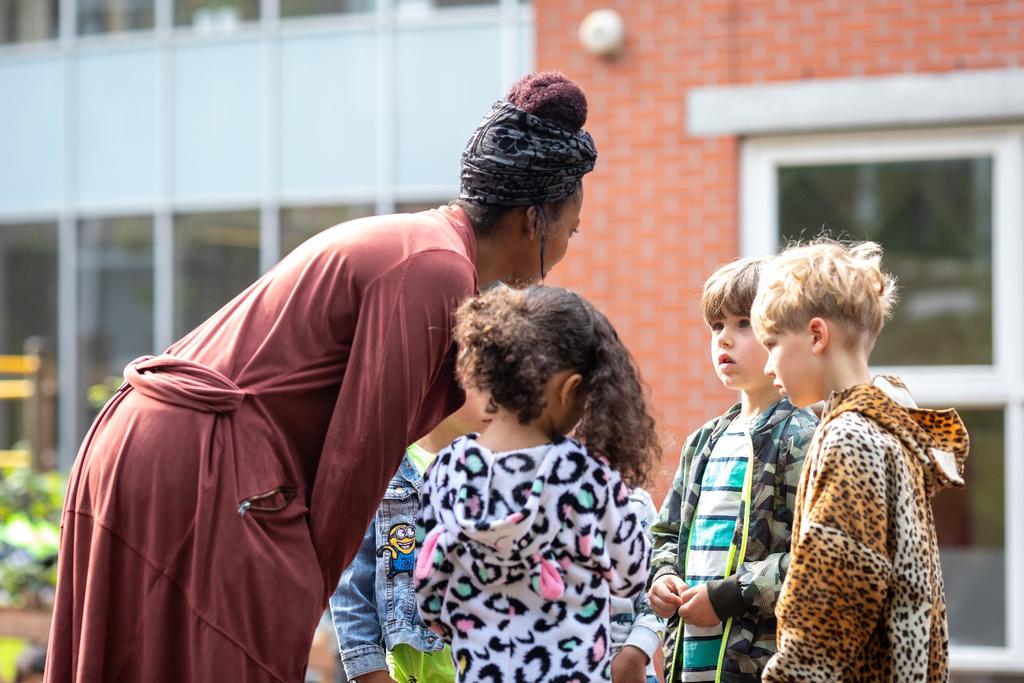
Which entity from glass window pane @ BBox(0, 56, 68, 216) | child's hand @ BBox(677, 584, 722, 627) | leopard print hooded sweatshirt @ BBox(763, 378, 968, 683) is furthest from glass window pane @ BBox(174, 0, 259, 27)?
leopard print hooded sweatshirt @ BBox(763, 378, 968, 683)

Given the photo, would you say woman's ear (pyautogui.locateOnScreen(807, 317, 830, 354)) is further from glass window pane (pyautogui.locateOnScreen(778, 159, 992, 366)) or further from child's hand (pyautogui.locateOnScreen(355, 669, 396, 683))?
glass window pane (pyautogui.locateOnScreen(778, 159, 992, 366))

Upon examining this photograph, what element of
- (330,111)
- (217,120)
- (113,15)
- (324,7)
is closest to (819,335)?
(330,111)

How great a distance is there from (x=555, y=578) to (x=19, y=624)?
579 centimetres

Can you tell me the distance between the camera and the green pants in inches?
121

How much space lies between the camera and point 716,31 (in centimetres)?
699

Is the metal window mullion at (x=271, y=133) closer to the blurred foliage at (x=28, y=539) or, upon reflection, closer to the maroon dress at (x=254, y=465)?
the blurred foliage at (x=28, y=539)

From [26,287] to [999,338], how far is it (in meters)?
7.52

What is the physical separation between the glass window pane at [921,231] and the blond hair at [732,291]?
375 centimetres

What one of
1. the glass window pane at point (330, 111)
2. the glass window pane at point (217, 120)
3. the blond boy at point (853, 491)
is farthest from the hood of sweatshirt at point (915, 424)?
the glass window pane at point (217, 120)

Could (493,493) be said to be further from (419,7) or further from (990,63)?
(419,7)

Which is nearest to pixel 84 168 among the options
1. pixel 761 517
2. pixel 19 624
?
pixel 19 624

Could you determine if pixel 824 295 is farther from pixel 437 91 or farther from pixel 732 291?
pixel 437 91

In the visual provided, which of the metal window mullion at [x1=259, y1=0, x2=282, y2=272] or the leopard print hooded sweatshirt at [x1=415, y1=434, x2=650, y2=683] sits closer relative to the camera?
the leopard print hooded sweatshirt at [x1=415, y1=434, x2=650, y2=683]

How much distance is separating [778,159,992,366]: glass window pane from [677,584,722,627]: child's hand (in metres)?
4.18
